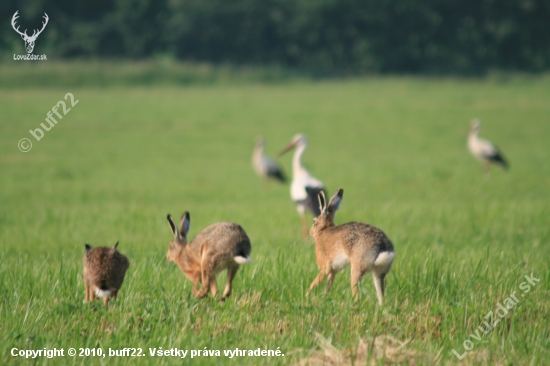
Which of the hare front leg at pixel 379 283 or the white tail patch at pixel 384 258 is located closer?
the white tail patch at pixel 384 258

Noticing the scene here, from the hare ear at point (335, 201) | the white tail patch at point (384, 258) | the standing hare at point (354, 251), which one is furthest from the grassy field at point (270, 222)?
the hare ear at point (335, 201)

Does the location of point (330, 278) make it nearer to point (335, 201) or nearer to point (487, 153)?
point (335, 201)

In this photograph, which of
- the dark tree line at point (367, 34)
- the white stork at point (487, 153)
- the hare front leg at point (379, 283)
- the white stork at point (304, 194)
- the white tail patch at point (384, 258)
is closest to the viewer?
the white tail patch at point (384, 258)

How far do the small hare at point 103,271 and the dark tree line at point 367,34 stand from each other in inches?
1930

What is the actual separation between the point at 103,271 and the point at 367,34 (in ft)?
177

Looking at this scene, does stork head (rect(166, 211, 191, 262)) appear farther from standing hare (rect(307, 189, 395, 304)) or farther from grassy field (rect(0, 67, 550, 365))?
standing hare (rect(307, 189, 395, 304))

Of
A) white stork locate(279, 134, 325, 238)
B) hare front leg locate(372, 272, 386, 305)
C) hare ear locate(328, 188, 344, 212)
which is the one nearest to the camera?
hare front leg locate(372, 272, 386, 305)

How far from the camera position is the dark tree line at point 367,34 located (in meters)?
55.2

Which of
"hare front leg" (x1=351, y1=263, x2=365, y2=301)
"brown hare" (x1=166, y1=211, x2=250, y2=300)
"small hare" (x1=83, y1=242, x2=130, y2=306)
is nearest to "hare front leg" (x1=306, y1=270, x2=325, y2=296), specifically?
"hare front leg" (x1=351, y1=263, x2=365, y2=301)

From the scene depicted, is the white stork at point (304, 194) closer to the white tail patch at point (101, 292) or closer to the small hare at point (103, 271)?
the small hare at point (103, 271)

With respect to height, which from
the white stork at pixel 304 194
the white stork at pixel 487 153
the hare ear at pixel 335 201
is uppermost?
the white stork at pixel 487 153

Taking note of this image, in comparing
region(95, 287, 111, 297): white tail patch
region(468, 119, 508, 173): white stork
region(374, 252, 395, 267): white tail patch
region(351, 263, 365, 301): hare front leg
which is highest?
region(468, 119, 508, 173): white stork

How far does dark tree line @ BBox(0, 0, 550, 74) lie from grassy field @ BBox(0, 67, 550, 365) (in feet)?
68.6

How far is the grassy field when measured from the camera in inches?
195
